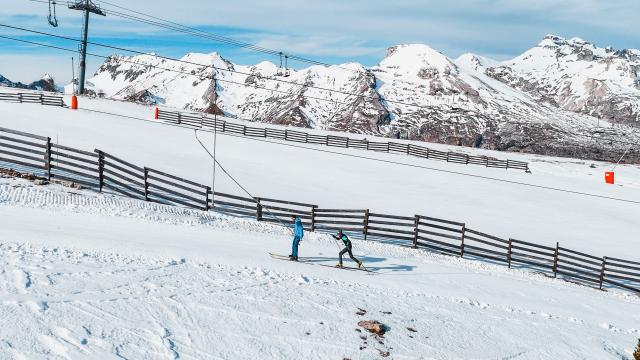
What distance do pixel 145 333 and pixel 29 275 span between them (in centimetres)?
355

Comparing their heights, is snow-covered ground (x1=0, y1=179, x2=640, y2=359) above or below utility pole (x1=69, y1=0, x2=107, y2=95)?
below

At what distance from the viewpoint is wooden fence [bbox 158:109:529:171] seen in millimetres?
55219

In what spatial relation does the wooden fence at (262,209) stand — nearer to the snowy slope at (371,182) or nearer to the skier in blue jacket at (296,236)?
the skier in blue jacket at (296,236)

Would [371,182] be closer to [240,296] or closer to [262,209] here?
[262,209]

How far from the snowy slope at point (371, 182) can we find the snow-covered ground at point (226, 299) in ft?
38.7

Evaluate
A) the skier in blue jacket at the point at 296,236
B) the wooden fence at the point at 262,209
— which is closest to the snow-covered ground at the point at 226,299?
the skier in blue jacket at the point at 296,236

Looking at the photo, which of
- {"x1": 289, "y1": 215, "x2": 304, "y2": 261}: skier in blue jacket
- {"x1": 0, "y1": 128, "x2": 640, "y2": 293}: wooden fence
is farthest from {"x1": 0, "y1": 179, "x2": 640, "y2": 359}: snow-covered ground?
{"x1": 0, "y1": 128, "x2": 640, "y2": 293}: wooden fence

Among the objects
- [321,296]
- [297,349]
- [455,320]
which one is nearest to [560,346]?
[455,320]

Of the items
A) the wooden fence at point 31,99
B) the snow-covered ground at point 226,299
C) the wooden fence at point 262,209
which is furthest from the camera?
the wooden fence at point 31,99

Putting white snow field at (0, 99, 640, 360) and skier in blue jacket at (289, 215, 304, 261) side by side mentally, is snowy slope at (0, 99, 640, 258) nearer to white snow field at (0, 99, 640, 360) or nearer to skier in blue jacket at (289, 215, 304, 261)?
white snow field at (0, 99, 640, 360)

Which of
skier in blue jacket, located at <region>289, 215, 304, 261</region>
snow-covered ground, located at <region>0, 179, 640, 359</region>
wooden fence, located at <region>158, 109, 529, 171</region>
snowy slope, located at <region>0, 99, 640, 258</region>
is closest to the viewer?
snow-covered ground, located at <region>0, 179, 640, 359</region>

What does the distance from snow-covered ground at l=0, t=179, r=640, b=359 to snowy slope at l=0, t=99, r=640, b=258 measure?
38.7 feet

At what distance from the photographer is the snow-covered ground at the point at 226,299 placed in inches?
401

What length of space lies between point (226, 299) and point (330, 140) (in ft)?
156
